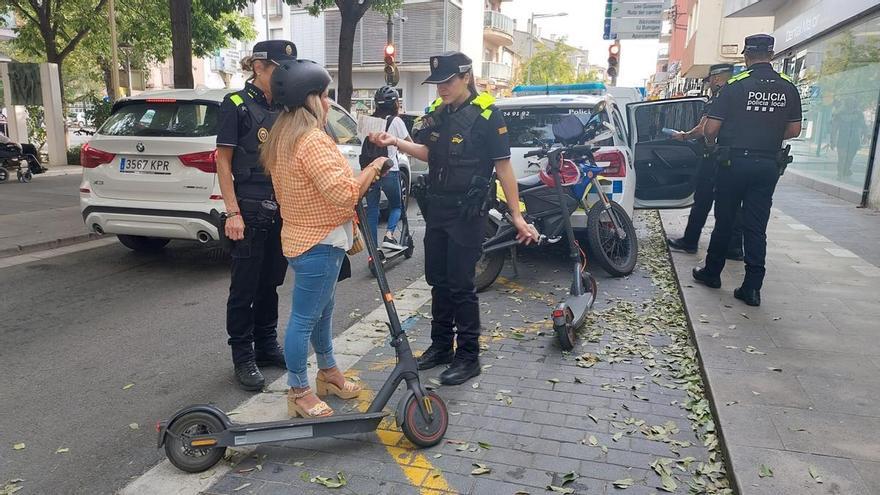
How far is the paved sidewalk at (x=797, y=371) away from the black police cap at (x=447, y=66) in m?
2.36

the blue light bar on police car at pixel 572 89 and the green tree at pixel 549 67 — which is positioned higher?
the green tree at pixel 549 67

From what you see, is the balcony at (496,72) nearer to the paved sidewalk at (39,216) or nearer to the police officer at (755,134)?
the paved sidewalk at (39,216)

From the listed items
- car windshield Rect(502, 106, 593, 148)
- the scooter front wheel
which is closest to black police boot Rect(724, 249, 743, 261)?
car windshield Rect(502, 106, 593, 148)

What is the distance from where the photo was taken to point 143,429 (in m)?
3.33

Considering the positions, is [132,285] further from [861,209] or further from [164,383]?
[861,209]

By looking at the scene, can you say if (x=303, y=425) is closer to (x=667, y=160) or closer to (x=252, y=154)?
(x=252, y=154)

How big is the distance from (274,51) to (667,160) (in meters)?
5.54

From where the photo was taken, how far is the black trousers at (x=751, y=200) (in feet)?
16.8

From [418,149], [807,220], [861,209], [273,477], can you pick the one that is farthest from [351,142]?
[861,209]

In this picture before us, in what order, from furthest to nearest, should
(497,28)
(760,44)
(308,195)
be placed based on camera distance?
(497,28), (760,44), (308,195)

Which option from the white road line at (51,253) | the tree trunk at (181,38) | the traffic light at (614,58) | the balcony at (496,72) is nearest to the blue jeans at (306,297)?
the white road line at (51,253)

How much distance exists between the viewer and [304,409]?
10.5 feet

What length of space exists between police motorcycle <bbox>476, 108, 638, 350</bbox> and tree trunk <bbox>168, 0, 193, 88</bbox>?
243 inches

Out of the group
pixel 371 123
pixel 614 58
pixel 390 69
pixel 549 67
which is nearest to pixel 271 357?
pixel 371 123
